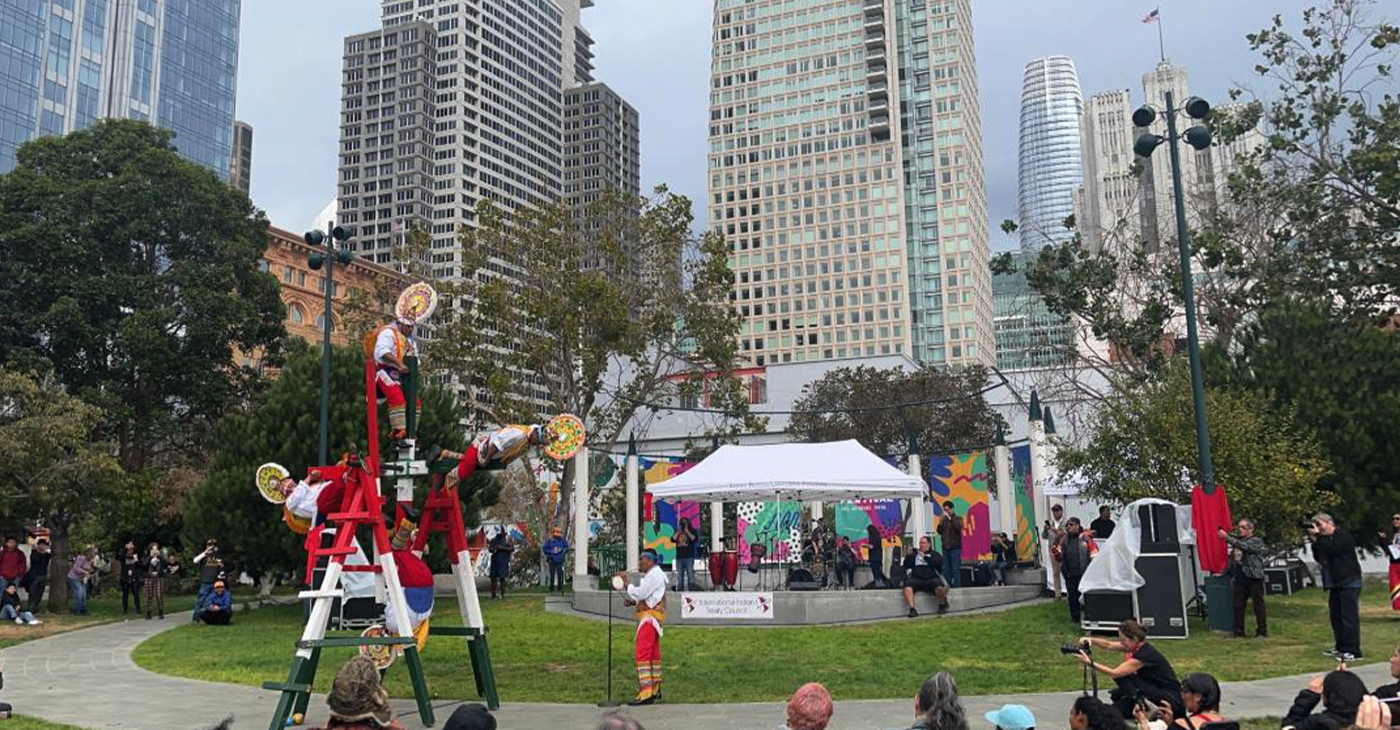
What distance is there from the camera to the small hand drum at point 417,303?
1125 centimetres

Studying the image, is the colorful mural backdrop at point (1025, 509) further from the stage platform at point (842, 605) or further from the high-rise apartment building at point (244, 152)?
the high-rise apartment building at point (244, 152)

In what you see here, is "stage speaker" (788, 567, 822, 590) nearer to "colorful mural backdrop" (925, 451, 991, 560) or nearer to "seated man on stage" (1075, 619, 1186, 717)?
"colorful mural backdrop" (925, 451, 991, 560)

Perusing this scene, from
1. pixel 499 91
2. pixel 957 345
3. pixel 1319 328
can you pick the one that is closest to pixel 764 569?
pixel 1319 328

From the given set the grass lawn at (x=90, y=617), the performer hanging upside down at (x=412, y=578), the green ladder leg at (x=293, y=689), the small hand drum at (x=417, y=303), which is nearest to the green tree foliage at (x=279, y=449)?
the grass lawn at (x=90, y=617)

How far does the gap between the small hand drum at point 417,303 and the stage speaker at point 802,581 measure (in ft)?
38.4

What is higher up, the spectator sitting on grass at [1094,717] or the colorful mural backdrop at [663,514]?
the colorful mural backdrop at [663,514]

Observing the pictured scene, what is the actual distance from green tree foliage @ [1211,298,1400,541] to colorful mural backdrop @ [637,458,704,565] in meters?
13.5

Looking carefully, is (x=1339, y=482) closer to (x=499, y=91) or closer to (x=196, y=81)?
(x=196, y=81)

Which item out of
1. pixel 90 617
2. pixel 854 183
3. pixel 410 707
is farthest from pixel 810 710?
pixel 854 183

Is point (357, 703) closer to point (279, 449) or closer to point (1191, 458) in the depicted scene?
point (1191, 458)

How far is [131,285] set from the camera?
33688 mm

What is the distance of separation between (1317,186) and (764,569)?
1631 centimetres

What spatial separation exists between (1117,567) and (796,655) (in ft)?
14.8

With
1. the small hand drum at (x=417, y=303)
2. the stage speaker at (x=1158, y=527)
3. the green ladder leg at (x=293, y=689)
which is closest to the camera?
the green ladder leg at (x=293, y=689)
